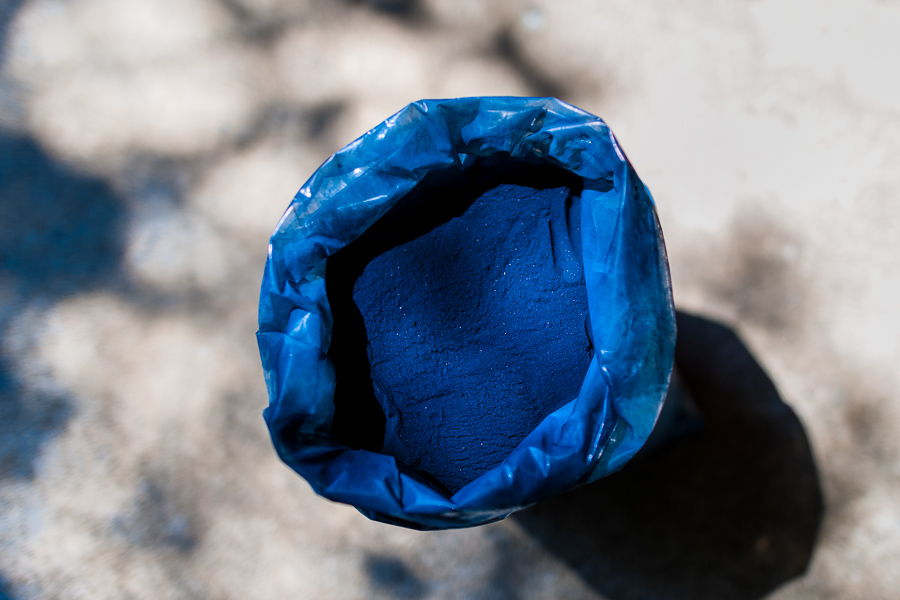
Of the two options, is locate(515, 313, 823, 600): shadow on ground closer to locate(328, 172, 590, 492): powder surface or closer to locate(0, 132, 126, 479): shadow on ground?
locate(328, 172, 590, 492): powder surface

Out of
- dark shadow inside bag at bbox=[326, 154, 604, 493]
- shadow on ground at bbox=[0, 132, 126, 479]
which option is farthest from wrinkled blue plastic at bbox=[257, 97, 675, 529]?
shadow on ground at bbox=[0, 132, 126, 479]

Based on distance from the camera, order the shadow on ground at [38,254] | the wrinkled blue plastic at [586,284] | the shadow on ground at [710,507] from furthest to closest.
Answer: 1. the shadow on ground at [38,254]
2. the shadow on ground at [710,507]
3. the wrinkled blue plastic at [586,284]

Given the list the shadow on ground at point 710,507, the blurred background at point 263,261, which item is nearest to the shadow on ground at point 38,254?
the blurred background at point 263,261

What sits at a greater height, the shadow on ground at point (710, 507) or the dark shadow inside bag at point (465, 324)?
the dark shadow inside bag at point (465, 324)

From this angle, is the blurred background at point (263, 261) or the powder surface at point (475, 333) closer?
the powder surface at point (475, 333)

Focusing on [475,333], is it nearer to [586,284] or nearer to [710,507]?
[586,284]

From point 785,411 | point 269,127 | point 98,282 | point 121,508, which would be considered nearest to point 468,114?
point 269,127

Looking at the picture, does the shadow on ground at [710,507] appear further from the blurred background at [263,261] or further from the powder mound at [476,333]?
the powder mound at [476,333]

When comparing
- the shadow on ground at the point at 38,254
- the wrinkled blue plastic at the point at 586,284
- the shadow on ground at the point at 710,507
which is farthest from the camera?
the shadow on ground at the point at 38,254

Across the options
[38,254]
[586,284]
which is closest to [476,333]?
[586,284]
